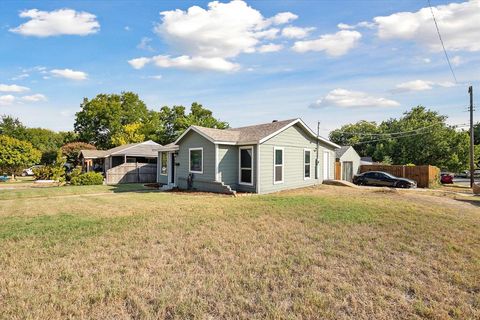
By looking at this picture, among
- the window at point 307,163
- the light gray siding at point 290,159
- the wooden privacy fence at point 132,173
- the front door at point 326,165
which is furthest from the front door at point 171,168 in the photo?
the front door at point 326,165

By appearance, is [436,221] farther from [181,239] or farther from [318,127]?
→ [318,127]

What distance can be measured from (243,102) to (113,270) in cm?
2088

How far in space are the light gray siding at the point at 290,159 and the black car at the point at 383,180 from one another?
5205 millimetres

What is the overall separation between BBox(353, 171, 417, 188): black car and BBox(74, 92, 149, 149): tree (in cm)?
3611

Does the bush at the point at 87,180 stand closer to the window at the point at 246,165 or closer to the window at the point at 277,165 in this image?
the window at the point at 246,165

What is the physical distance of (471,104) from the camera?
25562 millimetres

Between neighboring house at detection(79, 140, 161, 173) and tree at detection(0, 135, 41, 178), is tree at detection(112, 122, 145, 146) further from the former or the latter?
tree at detection(0, 135, 41, 178)

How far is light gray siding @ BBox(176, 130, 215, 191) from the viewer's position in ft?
52.0

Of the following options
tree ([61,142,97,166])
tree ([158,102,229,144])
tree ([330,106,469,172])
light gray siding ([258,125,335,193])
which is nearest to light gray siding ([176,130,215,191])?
light gray siding ([258,125,335,193])

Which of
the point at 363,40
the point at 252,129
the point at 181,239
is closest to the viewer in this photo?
the point at 181,239

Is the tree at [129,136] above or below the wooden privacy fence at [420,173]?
above

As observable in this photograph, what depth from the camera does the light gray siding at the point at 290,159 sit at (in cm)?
1561

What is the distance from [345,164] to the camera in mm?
25969

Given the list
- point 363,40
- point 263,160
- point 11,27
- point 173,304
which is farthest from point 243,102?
point 173,304
